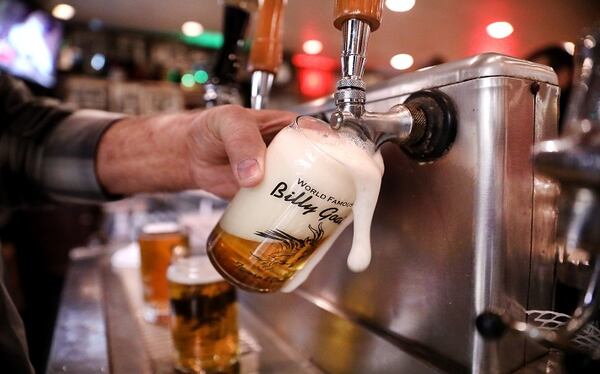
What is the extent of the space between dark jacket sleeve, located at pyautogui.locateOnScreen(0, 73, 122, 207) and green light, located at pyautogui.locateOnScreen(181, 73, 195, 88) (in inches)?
120

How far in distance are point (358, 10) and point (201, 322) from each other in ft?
1.50

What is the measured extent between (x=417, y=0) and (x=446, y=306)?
1.48 metres

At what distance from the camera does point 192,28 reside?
11.5 feet

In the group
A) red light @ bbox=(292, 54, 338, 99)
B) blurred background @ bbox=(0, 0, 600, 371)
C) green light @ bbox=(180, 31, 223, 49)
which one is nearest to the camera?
blurred background @ bbox=(0, 0, 600, 371)

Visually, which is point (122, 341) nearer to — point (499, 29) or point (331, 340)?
point (331, 340)

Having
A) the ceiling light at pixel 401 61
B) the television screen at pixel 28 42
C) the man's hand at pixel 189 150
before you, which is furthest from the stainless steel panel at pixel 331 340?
the ceiling light at pixel 401 61

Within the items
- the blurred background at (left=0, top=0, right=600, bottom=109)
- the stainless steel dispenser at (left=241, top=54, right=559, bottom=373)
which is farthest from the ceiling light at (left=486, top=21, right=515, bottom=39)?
the stainless steel dispenser at (left=241, top=54, right=559, bottom=373)

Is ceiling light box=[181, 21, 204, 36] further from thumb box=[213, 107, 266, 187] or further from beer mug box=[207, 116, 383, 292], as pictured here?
beer mug box=[207, 116, 383, 292]

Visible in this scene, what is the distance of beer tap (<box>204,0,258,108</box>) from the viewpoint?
750 mm

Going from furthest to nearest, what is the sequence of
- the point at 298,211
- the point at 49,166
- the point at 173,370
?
1. the point at 49,166
2. the point at 173,370
3. the point at 298,211

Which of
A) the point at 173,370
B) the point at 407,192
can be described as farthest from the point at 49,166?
the point at 407,192

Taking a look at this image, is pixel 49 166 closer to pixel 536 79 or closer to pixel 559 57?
Answer: pixel 536 79

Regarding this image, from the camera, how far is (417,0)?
5.29 ft

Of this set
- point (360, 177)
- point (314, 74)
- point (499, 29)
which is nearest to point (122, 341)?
point (360, 177)
